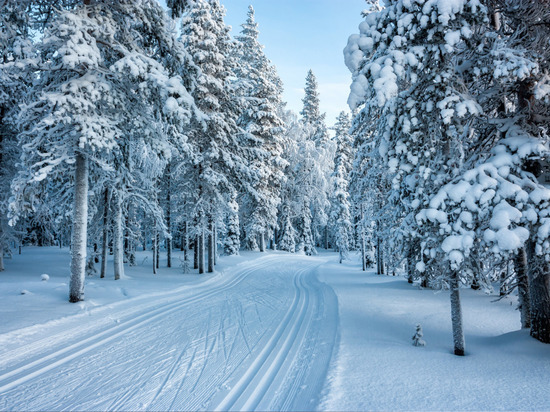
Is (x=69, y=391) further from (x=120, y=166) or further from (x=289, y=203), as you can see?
(x=289, y=203)

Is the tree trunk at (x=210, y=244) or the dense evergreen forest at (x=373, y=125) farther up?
the dense evergreen forest at (x=373, y=125)

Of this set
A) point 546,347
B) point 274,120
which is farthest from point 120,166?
point 274,120

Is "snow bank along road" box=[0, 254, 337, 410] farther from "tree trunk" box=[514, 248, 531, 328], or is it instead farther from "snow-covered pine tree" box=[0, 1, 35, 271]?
"snow-covered pine tree" box=[0, 1, 35, 271]

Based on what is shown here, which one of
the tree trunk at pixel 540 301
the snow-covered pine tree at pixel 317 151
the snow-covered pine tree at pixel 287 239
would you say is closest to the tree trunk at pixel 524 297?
the tree trunk at pixel 540 301

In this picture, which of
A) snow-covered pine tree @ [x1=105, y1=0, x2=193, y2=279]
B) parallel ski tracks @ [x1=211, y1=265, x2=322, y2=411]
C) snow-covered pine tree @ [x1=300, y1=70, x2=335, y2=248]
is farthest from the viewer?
snow-covered pine tree @ [x1=300, y1=70, x2=335, y2=248]

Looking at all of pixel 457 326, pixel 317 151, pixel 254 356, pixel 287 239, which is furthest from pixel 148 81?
pixel 287 239

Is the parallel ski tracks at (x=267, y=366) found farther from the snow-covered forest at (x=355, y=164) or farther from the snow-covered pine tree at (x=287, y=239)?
the snow-covered pine tree at (x=287, y=239)

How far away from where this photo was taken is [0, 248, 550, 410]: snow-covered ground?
168 inches

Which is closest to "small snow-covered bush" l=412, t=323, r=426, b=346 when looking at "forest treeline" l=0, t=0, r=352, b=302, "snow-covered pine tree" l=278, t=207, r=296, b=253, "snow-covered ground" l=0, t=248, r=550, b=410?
"snow-covered ground" l=0, t=248, r=550, b=410

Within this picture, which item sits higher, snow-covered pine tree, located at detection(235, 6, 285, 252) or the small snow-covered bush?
snow-covered pine tree, located at detection(235, 6, 285, 252)

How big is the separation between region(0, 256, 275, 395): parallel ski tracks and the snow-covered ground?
3cm

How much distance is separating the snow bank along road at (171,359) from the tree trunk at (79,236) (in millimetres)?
1322

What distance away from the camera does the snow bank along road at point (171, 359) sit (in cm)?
430

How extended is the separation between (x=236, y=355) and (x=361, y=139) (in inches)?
329
